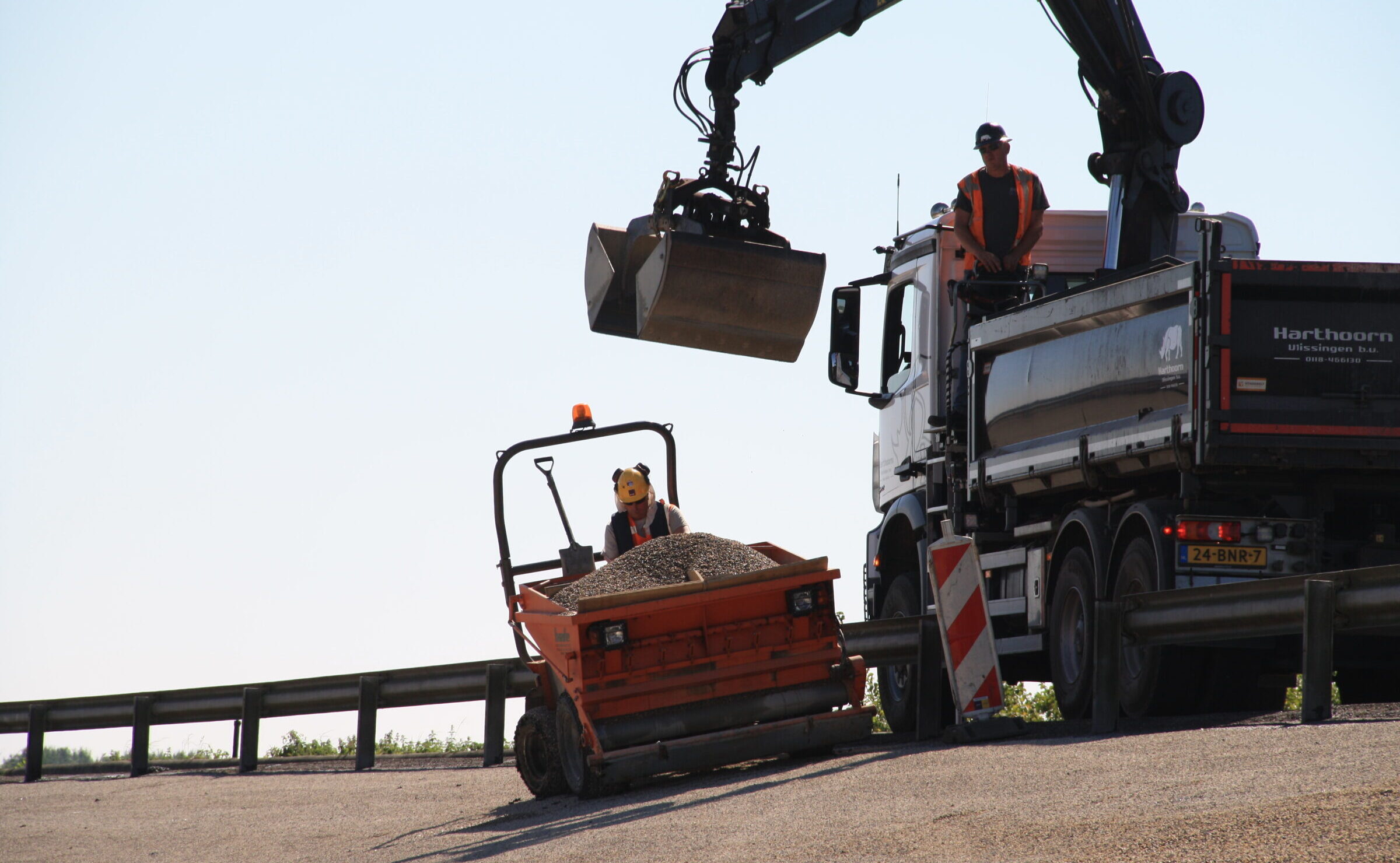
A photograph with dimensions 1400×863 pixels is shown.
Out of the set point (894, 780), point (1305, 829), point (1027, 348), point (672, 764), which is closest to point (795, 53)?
point (1027, 348)

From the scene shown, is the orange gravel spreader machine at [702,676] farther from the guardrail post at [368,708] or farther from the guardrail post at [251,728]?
the guardrail post at [251,728]

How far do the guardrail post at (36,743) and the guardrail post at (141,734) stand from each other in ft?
4.65

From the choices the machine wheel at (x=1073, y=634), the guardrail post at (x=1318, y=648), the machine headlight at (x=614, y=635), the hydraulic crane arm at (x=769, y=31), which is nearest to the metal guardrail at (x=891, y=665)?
the guardrail post at (x=1318, y=648)

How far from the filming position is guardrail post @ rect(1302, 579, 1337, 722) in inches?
360

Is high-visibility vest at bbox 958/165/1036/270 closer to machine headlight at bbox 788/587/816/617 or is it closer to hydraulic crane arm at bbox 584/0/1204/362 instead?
hydraulic crane arm at bbox 584/0/1204/362

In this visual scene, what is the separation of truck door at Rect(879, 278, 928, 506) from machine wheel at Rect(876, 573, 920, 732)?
87 centimetres

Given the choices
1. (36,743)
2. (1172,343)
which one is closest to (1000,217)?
(1172,343)

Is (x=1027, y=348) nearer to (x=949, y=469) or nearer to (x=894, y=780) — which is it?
(x=949, y=469)

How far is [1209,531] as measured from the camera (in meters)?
10.7

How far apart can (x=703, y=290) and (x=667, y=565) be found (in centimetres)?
241

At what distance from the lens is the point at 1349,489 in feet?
35.0

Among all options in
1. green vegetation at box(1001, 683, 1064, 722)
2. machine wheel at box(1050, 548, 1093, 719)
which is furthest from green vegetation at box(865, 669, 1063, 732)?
machine wheel at box(1050, 548, 1093, 719)

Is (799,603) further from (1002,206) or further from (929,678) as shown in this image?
(1002,206)

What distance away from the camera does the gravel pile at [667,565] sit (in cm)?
1080
